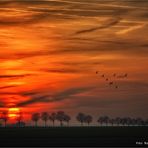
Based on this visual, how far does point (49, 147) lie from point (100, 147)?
6.63 metres

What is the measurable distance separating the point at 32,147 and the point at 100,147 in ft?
28.9

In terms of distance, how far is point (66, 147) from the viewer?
219 feet

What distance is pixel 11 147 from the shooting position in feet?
218

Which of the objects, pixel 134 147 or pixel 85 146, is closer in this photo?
pixel 134 147

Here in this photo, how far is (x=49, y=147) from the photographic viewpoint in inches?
2662

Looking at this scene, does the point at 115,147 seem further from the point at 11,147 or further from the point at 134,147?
the point at 11,147

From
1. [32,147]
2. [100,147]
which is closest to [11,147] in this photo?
[32,147]

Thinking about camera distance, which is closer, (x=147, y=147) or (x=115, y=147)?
(x=147, y=147)

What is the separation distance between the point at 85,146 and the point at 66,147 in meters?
2.99

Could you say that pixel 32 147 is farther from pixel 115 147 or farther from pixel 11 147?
pixel 115 147

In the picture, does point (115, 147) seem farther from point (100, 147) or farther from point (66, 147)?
point (66, 147)

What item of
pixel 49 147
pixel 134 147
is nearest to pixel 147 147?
pixel 134 147

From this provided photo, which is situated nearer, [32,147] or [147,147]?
[147,147]

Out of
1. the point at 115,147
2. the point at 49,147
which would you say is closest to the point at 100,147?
the point at 115,147
